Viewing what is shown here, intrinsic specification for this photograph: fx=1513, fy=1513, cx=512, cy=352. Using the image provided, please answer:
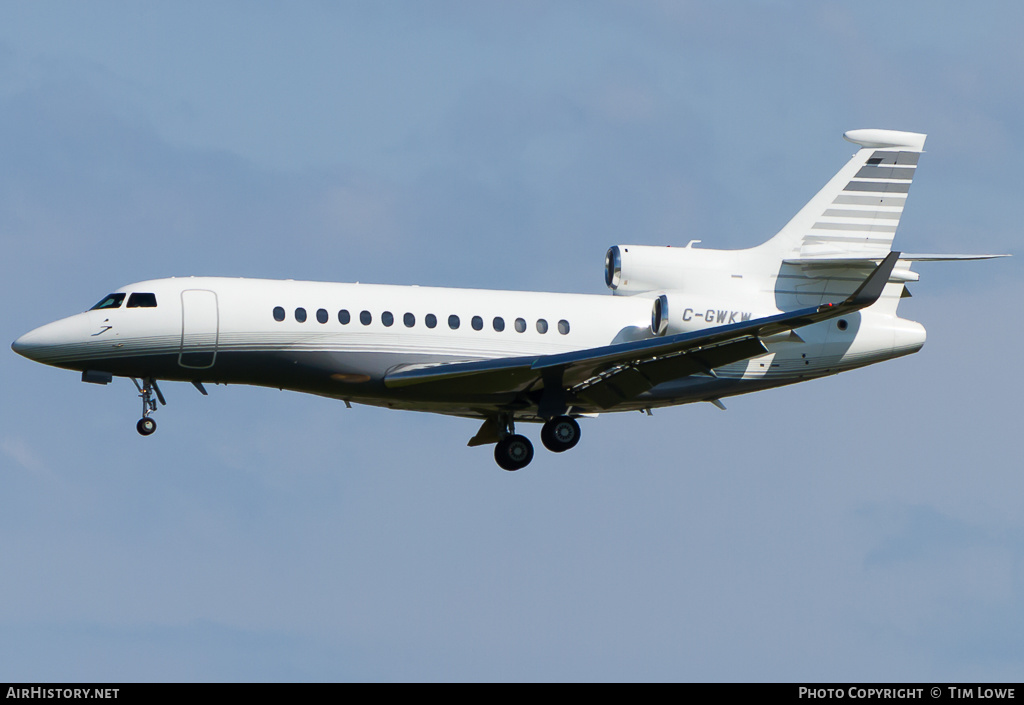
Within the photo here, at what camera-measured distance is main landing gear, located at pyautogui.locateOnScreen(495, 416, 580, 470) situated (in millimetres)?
29766

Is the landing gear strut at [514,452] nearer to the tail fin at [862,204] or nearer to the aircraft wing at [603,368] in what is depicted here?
the aircraft wing at [603,368]

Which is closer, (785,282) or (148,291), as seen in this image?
(148,291)

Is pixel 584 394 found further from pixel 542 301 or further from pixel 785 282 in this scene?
pixel 785 282

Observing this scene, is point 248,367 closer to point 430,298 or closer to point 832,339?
point 430,298

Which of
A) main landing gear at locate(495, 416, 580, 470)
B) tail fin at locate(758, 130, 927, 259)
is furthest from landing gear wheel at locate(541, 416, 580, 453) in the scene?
tail fin at locate(758, 130, 927, 259)

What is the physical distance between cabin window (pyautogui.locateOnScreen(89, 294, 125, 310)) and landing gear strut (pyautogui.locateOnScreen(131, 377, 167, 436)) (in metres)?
1.42

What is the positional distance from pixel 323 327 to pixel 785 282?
969 cm

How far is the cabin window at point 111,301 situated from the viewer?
28312 mm

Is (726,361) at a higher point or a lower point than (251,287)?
lower

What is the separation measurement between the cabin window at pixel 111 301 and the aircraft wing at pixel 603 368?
17.1ft

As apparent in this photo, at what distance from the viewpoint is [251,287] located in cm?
A: 2856

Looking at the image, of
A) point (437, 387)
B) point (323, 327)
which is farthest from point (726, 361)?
point (323, 327)

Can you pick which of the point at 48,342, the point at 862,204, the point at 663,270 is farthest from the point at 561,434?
the point at 48,342

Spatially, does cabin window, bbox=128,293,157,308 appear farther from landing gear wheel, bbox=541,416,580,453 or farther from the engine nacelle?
the engine nacelle
